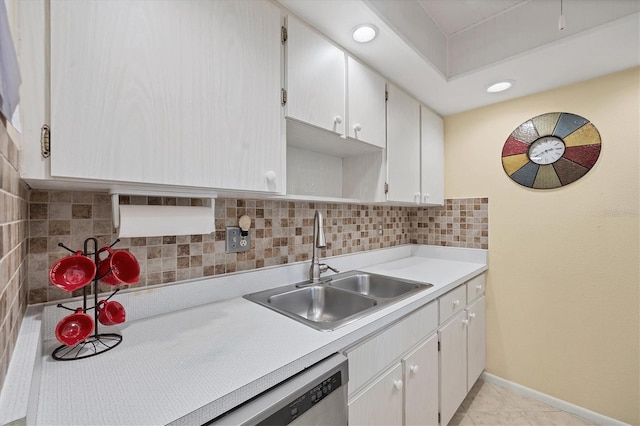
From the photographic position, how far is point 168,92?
0.82 meters

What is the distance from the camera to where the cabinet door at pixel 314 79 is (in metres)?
1.14

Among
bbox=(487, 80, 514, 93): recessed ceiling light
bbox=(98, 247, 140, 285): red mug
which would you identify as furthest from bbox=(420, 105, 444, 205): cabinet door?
bbox=(98, 247, 140, 285): red mug

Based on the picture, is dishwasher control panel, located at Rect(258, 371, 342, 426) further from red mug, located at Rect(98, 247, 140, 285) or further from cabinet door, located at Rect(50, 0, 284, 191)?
cabinet door, located at Rect(50, 0, 284, 191)

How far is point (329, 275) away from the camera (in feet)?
5.56

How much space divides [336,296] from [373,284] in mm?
397

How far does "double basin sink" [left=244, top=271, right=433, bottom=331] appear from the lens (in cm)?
127

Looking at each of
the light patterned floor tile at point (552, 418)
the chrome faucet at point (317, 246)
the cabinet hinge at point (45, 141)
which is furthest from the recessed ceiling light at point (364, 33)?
the light patterned floor tile at point (552, 418)

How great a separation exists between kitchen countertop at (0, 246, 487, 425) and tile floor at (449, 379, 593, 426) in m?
1.23

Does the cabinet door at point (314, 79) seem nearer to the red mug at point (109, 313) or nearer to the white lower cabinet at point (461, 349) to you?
the red mug at point (109, 313)

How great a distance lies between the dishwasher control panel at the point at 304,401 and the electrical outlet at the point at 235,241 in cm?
73

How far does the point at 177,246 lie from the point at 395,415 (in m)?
1.15

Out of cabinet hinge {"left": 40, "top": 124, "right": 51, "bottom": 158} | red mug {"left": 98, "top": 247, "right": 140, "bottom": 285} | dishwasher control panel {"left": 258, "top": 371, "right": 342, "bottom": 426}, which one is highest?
cabinet hinge {"left": 40, "top": 124, "right": 51, "bottom": 158}

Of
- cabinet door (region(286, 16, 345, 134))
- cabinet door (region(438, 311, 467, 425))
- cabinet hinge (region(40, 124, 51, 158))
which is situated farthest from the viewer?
cabinet door (region(438, 311, 467, 425))

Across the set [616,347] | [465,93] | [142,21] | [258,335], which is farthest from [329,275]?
[616,347]
